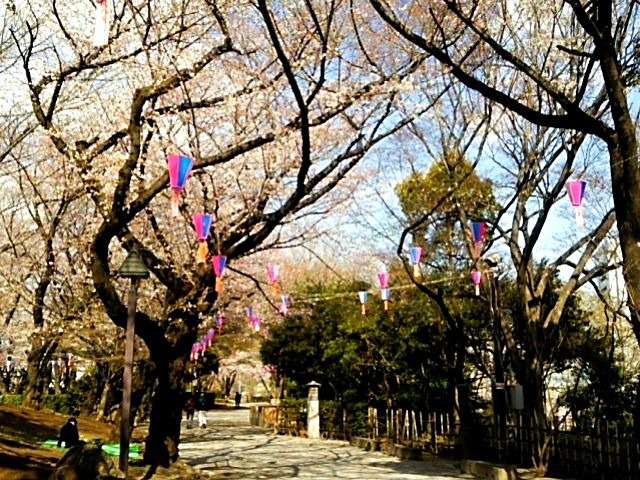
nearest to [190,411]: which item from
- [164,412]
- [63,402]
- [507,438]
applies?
[63,402]

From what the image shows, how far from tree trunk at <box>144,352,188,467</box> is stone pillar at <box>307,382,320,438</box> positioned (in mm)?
11734

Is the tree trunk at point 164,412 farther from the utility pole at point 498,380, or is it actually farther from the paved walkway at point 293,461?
the utility pole at point 498,380

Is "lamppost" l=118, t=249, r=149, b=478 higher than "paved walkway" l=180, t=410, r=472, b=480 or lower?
higher

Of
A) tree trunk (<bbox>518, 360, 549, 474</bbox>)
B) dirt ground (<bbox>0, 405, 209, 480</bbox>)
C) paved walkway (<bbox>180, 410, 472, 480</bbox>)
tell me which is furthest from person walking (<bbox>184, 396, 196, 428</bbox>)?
tree trunk (<bbox>518, 360, 549, 474</bbox>)

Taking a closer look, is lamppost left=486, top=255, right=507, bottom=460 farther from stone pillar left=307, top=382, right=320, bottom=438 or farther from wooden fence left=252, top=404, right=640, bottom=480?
stone pillar left=307, top=382, right=320, bottom=438

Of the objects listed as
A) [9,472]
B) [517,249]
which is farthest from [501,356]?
[9,472]

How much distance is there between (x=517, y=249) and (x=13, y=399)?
2216cm

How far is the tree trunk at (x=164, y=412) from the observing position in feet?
39.5

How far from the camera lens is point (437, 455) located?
54.5 ft

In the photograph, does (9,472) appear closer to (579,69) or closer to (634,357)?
(579,69)

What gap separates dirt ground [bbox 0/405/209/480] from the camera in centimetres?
930

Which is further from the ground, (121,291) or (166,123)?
(166,123)

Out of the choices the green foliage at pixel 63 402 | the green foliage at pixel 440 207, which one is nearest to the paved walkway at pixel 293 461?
the green foliage at pixel 440 207

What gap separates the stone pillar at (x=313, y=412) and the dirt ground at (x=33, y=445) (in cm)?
565
